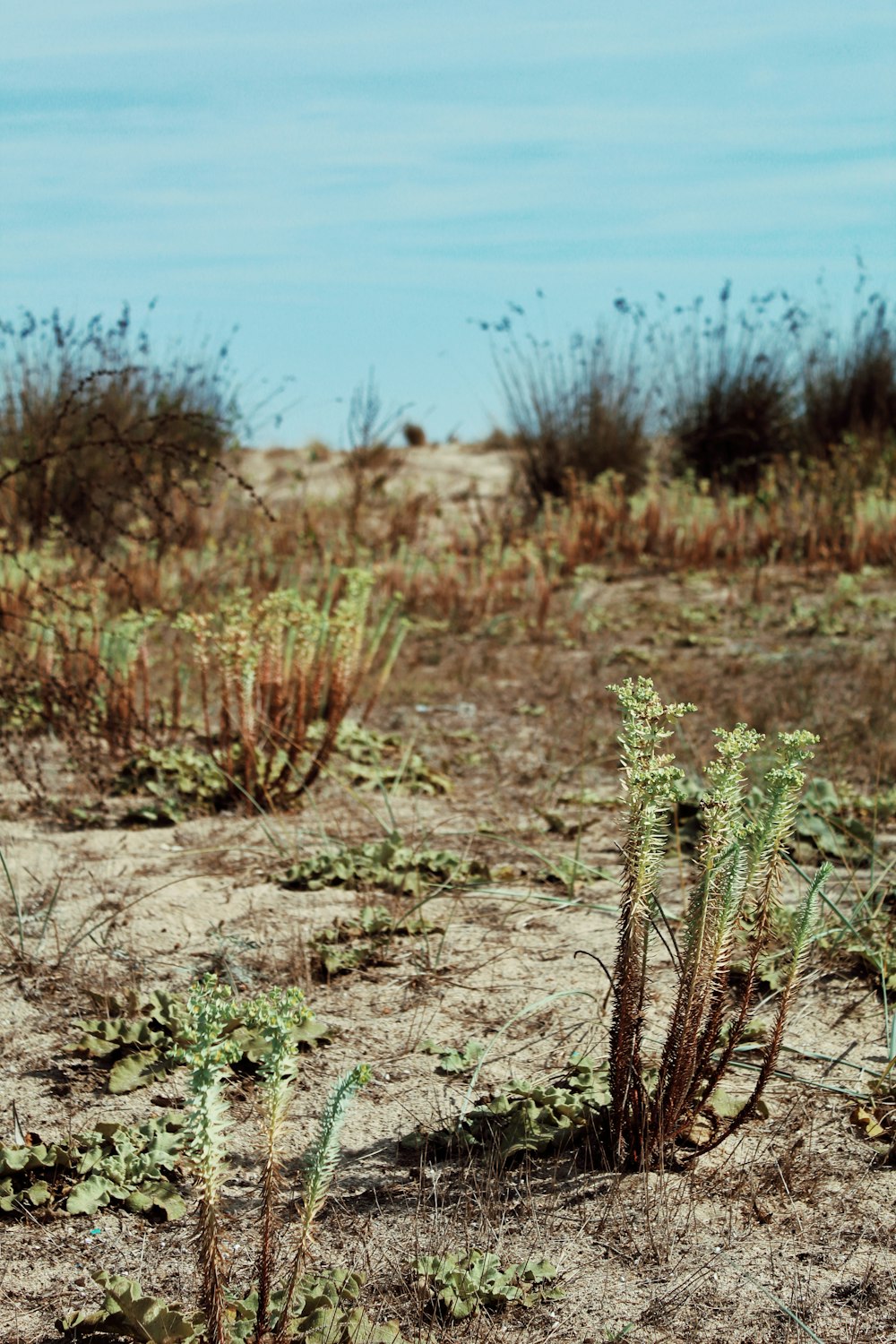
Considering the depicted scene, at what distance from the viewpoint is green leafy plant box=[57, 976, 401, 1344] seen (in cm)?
150

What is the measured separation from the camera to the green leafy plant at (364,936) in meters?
2.98

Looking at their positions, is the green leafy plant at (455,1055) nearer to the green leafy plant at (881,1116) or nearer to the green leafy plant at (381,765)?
the green leafy plant at (881,1116)

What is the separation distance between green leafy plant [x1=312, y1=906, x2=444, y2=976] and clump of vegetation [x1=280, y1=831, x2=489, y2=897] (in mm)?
163

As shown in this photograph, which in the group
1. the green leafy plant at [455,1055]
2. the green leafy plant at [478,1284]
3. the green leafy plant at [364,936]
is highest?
the green leafy plant at [364,936]

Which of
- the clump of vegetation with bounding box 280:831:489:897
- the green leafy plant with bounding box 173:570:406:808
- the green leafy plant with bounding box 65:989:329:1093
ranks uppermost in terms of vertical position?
the green leafy plant with bounding box 173:570:406:808

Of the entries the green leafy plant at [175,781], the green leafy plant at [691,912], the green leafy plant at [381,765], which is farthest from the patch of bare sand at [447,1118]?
the green leafy plant at [381,765]

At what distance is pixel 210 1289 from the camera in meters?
1.61

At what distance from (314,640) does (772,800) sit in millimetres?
2552

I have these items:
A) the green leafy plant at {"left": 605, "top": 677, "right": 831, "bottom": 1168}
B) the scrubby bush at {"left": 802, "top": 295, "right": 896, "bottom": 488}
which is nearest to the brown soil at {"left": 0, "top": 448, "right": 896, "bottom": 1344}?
the green leafy plant at {"left": 605, "top": 677, "right": 831, "bottom": 1168}

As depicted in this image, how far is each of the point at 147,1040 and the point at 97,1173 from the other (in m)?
0.40

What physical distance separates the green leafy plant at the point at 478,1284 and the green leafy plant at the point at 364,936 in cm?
103

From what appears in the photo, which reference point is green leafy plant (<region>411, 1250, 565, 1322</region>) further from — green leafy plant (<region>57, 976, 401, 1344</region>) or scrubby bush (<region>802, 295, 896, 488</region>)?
scrubby bush (<region>802, 295, 896, 488</region>)

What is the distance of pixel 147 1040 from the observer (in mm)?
2617

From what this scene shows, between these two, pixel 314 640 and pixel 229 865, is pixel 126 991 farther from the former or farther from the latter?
pixel 314 640
